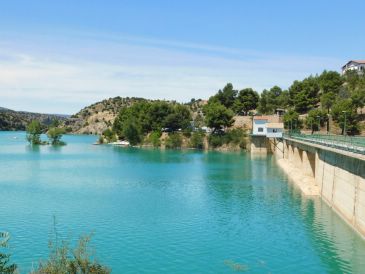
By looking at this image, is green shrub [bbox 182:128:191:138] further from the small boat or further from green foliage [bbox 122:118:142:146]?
the small boat

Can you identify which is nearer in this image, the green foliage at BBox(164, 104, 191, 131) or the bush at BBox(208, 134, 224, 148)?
the bush at BBox(208, 134, 224, 148)

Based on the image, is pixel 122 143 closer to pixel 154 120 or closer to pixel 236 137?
pixel 154 120

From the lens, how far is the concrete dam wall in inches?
1287

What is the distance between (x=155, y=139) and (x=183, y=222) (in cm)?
9047

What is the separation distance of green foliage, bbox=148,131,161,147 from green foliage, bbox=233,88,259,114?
28.3 meters

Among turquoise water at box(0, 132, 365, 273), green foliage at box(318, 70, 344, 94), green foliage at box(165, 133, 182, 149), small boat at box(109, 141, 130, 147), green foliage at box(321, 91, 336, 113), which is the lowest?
turquoise water at box(0, 132, 365, 273)

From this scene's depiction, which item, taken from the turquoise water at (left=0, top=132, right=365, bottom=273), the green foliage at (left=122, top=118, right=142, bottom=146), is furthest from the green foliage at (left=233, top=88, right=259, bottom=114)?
the turquoise water at (left=0, top=132, right=365, bottom=273)

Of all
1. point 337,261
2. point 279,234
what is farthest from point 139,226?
point 337,261

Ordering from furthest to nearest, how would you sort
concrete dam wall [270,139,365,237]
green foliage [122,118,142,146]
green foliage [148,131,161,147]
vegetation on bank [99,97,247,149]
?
green foliage [122,118,142,146]
green foliage [148,131,161,147]
vegetation on bank [99,97,247,149]
concrete dam wall [270,139,365,237]

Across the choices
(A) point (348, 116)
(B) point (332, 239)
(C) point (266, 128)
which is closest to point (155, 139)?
(C) point (266, 128)

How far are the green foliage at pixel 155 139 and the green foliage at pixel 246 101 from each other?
28.3 m

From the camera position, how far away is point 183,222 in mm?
36969

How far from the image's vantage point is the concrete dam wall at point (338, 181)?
3269cm

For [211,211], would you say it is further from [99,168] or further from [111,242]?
[99,168]
